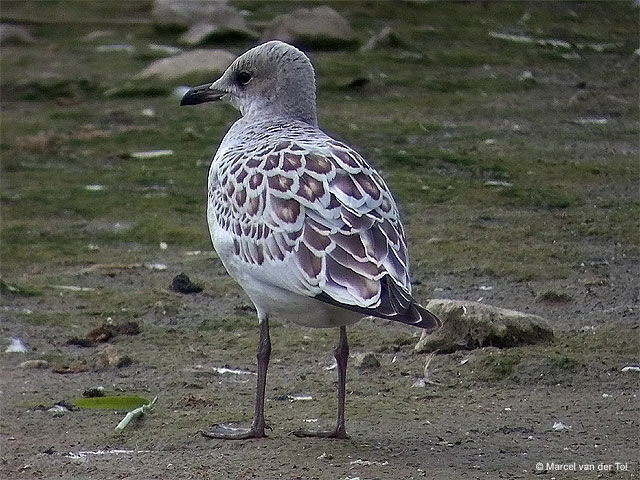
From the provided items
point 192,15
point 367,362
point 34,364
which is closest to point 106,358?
point 34,364

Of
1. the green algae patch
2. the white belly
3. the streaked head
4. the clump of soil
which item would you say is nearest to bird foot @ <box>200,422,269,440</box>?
the white belly

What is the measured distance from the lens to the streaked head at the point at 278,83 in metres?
6.44

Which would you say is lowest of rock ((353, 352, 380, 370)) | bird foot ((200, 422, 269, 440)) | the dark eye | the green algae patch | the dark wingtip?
the green algae patch

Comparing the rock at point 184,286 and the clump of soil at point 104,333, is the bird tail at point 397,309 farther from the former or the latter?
the rock at point 184,286

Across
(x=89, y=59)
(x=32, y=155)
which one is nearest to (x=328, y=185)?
(x=32, y=155)

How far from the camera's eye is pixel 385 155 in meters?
11.3

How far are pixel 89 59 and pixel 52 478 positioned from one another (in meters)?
11.5

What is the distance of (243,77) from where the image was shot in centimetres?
663

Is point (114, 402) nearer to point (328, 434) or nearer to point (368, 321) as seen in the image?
point (328, 434)

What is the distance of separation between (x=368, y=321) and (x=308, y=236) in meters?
2.31

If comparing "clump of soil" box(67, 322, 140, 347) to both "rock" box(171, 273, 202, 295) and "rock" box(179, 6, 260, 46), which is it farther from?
"rock" box(179, 6, 260, 46)

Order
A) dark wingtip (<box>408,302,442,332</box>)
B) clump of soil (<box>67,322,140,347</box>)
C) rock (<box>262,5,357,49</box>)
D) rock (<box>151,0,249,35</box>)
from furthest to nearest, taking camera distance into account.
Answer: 1. rock (<box>151,0,249,35</box>)
2. rock (<box>262,5,357,49</box>)
3. clump of soil (<box>67,322,140,347</box>)
4. dark wingtip (<box>408,302,442,332</box>)

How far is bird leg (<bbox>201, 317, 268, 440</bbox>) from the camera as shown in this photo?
219 inches

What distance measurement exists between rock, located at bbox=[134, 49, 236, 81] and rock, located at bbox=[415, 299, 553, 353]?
797 centimetres
